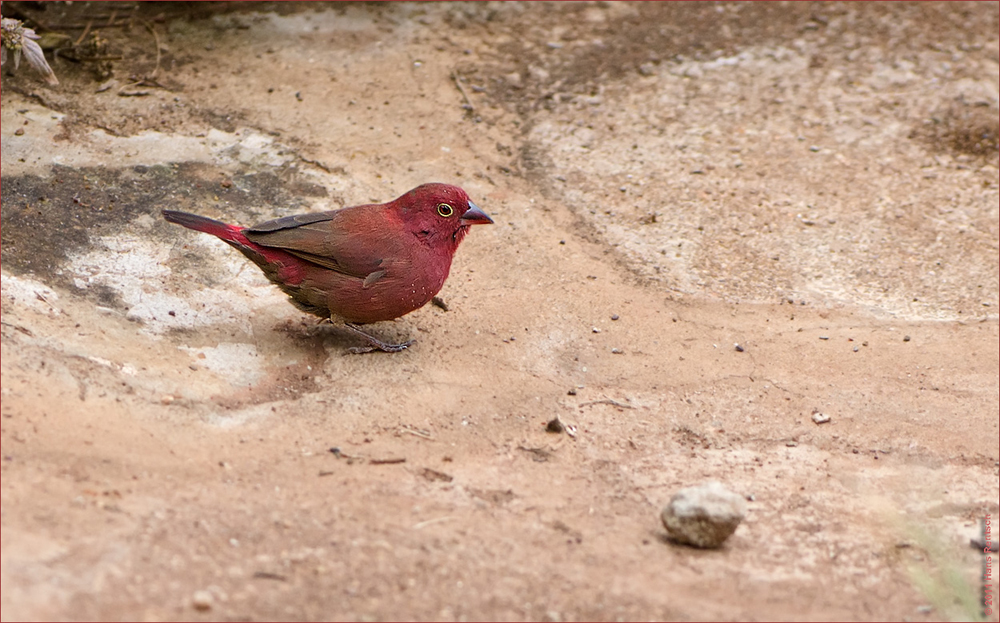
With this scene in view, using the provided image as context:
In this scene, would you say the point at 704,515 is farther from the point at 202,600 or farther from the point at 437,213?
the point at 437,213

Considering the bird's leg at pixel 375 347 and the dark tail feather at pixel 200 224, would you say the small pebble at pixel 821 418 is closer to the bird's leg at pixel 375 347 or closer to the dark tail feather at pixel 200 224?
the bird's leg at pixel 375 347

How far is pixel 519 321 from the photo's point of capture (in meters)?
5.22

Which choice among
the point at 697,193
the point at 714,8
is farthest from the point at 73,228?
the point at 714,8

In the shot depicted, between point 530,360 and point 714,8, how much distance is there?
4.68 meters

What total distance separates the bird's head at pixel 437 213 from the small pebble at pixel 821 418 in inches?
65.3

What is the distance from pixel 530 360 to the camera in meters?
4.92

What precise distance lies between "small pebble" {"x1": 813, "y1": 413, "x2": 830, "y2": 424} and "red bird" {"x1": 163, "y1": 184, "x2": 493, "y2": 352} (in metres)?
1.74

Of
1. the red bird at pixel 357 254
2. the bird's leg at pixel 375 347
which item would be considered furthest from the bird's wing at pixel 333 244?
the bird's leg at pixel 375 347

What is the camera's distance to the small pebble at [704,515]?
3465mm

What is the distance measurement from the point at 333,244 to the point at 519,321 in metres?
0.99

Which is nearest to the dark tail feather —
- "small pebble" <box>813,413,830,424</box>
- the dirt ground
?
the dirt ground

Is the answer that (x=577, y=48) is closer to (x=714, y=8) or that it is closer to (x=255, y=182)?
(x=714, y=8)

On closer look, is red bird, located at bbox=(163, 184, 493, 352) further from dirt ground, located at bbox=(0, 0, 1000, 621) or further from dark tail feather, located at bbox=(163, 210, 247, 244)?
dirt ground, located at bbox=(0, 0, 1000, 621)

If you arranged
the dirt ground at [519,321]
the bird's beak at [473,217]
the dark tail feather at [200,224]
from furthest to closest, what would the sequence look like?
the bird's beak at [473,217], the dark tail feather at [200,224], the dirt ground at [519,321]
